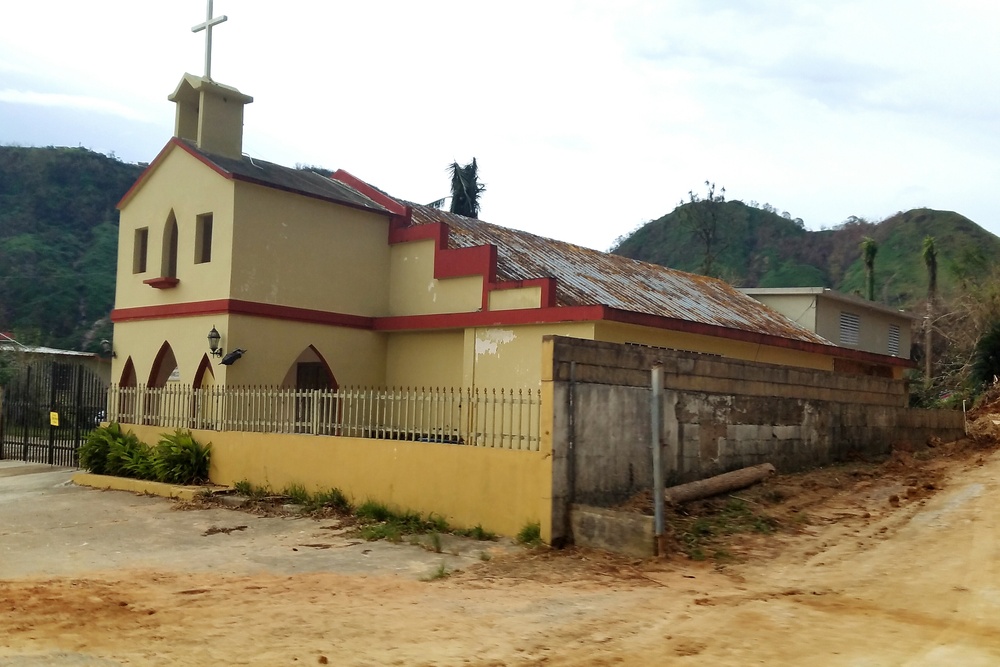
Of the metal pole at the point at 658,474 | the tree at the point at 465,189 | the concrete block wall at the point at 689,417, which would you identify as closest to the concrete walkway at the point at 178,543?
the concrete block wall at the point at 689,417

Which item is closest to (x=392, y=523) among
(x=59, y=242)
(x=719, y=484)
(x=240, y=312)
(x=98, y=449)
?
(x=719, y=484)

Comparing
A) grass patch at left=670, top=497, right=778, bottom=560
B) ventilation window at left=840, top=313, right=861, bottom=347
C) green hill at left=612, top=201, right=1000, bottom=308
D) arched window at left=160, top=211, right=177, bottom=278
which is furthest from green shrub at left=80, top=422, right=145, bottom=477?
green hill at left=612, top=201, right=1000, bottom=308

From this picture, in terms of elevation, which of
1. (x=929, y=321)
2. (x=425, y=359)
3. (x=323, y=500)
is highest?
(x=929, y=321)

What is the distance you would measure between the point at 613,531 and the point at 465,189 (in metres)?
28.9

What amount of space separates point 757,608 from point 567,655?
1.89m

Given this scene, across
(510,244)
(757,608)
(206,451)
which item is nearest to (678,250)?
(510,244)

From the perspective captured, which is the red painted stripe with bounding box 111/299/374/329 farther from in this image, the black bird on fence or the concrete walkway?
the concrete walkway

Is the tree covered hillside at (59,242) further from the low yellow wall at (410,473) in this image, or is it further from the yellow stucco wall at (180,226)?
the low yellow wall at (410,473)

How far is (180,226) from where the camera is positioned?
17.3m

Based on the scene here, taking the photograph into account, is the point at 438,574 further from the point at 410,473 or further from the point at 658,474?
the point at 410,473

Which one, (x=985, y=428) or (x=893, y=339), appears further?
(x=893, y=339)

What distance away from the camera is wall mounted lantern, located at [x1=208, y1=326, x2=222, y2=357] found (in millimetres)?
15711

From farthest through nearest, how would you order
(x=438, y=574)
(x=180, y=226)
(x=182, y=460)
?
(x=180, y=226) < (x=182, y=460) < (x=438, y=574)

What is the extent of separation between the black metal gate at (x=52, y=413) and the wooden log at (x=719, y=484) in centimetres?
1220
